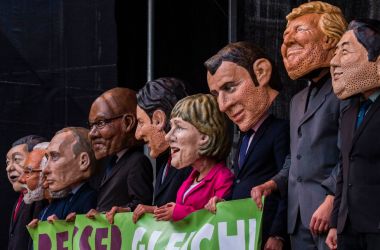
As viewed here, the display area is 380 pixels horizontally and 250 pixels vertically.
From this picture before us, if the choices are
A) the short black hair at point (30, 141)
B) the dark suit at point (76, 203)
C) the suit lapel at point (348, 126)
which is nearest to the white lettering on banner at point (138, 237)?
the dark suit at point (76, 203)

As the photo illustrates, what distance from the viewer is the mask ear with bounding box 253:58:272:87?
7.57m

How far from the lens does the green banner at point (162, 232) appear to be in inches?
279

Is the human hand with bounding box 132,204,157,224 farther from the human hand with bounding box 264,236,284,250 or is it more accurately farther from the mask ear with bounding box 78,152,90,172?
the mask ear with bounding box 78,152,90,172

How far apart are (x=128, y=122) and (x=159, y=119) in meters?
0.52

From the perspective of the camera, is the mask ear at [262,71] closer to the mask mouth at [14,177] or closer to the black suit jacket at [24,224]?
the black suit jacket at [24,224]

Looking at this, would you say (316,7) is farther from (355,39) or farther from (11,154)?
(11,154)

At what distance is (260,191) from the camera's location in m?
6.91

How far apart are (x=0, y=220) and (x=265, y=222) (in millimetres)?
4453

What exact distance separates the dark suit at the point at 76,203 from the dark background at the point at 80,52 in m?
1.68

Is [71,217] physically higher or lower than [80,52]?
lower

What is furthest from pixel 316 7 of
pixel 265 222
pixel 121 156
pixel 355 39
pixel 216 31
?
pixel 216 31

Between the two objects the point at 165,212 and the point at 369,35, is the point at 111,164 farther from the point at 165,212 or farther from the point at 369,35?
the point at 369,35

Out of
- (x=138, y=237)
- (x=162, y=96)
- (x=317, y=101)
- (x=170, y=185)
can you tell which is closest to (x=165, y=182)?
(x=170, y=185)

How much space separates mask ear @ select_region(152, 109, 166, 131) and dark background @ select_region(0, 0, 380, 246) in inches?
Answer: 67.5
